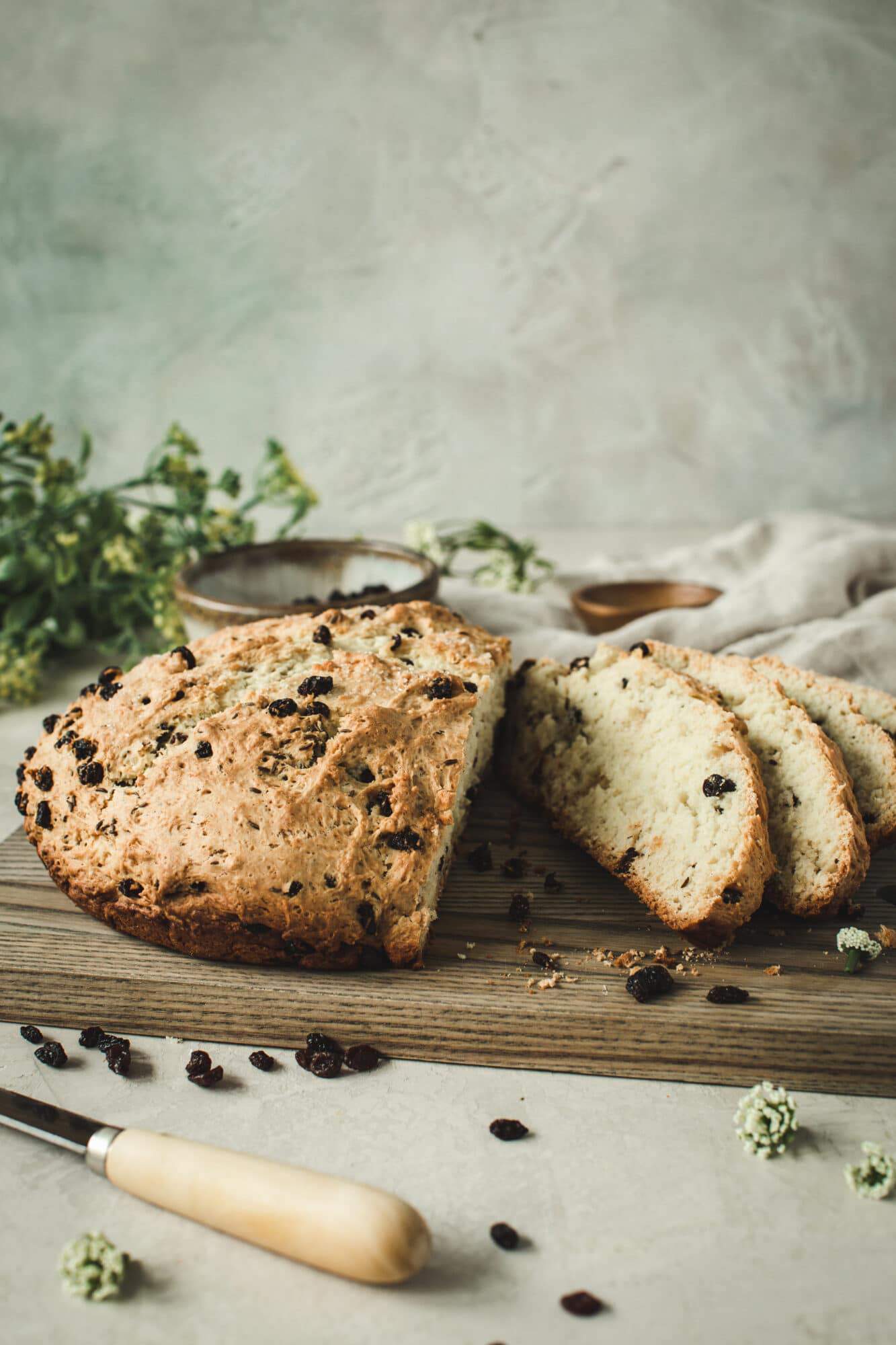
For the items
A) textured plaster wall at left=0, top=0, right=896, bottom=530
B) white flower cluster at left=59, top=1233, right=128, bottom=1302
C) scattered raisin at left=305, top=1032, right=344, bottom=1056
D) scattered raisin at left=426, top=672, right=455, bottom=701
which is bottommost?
white flower cluster at left=59, top=1233, right=128, bottom=1302

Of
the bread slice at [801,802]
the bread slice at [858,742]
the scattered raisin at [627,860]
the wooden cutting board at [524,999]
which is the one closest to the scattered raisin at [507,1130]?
the wooden cutting board at [524,999]

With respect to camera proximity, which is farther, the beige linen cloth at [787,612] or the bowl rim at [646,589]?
the bowl rim at [646,589]

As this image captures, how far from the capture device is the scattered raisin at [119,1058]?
2318 mm

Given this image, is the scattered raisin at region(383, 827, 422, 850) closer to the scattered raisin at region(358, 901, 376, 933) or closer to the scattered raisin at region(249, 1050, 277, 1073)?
the scattered raisin at region(358, 901, 376, 933)

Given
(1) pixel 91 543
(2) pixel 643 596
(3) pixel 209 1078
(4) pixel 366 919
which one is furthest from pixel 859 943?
(1) pixel 91 543

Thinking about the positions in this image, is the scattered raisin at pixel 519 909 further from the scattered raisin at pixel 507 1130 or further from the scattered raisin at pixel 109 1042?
the scattered raisin at pixel 109 1042

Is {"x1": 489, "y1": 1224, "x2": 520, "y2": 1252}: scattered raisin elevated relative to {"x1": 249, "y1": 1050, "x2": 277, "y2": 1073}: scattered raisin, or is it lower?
lower

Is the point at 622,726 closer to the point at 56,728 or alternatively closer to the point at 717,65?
the point at 56,728

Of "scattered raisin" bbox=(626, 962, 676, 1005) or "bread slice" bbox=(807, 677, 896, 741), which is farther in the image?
"bread slice" bbox=(807, 677, 896, 741)

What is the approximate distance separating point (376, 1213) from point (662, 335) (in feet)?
20.1

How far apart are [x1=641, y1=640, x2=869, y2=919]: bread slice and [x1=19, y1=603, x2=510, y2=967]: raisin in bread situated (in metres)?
0.83

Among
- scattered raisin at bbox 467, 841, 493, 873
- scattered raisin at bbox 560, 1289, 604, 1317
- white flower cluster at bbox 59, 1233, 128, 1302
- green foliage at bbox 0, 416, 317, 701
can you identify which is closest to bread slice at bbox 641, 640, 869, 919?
scattered raisin at bbox 467, 841, 493, 873

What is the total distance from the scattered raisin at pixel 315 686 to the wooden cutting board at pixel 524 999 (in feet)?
2.24

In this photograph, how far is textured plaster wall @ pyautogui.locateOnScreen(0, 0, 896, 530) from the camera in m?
6.07
